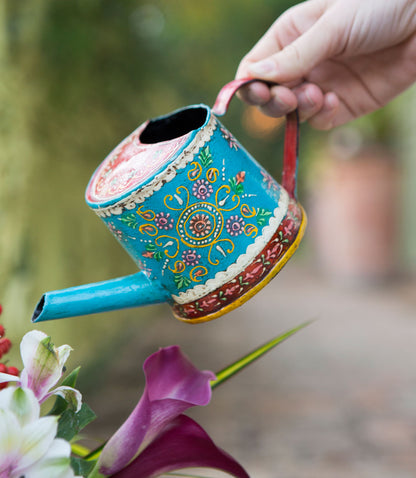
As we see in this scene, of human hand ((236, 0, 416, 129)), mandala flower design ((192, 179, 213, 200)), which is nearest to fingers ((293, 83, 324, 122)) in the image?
human hand ((236, 0, 416, 129))

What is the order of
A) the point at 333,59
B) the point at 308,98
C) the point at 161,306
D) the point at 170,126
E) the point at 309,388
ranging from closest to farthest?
the point at 170,126 < the point at 308,98 < the point at 333,59 < the point at 309,388 < the point at 161,306

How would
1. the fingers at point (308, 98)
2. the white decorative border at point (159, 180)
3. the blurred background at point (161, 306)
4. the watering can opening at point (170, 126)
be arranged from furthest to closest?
1. the blurred background at point (161, 306)
2. the fingers at point (308, 98)
3. the watering can opening at point (170, 126)
4. the white decorative border at point (159, 180)

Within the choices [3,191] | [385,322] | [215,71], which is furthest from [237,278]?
[385,322]

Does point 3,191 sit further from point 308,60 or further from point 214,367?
point 214,367

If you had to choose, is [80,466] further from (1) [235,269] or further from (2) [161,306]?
(2) [161,306]

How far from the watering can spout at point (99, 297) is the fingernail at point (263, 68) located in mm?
289

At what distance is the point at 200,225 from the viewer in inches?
17.5

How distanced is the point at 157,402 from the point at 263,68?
44cm

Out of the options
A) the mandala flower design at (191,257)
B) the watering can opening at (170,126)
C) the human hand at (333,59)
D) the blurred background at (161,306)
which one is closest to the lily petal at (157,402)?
the mandala flower design at (191,257)

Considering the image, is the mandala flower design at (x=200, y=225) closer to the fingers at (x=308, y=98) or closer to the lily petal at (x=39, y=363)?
the lily petal at (x=39, y=363)

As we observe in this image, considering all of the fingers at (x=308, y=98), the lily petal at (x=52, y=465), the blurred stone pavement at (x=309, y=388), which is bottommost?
the blurred stone pavement at (x=309, y=388)

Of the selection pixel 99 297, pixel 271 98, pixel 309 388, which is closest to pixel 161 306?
pixel 309 388

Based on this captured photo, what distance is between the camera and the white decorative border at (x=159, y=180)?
1.37ft

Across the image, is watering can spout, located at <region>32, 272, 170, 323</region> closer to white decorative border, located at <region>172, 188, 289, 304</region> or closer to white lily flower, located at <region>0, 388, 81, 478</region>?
white decorative border, located at <region>172, 188, 289, 304</region>
